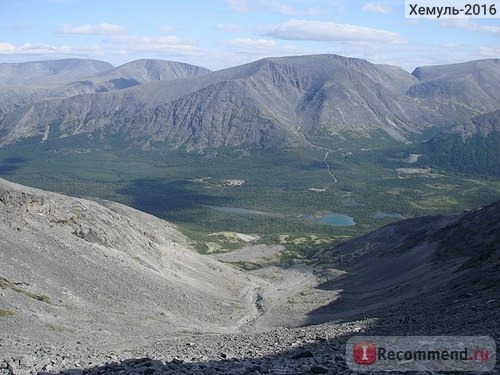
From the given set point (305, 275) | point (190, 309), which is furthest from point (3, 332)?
point (305, 275)

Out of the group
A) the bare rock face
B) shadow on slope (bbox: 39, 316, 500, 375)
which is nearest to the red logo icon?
shadow on slope (bbox: 39, 316, 500, 375)

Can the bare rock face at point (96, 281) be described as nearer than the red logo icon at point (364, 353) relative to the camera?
No

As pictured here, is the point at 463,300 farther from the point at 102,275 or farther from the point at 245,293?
the point at 245,293

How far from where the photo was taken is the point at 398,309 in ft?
244

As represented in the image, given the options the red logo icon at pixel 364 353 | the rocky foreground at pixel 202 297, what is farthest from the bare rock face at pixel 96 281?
the red logo icon at pixel 364 353

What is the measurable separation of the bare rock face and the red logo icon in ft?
95.0

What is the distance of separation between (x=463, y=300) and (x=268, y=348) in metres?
26.4

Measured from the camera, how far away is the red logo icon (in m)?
31.6

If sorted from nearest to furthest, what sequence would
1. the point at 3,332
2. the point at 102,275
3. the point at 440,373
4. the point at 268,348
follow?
the point at 440,373 < the point at 268,348 < the point at 3,332 < the point at 102,275
